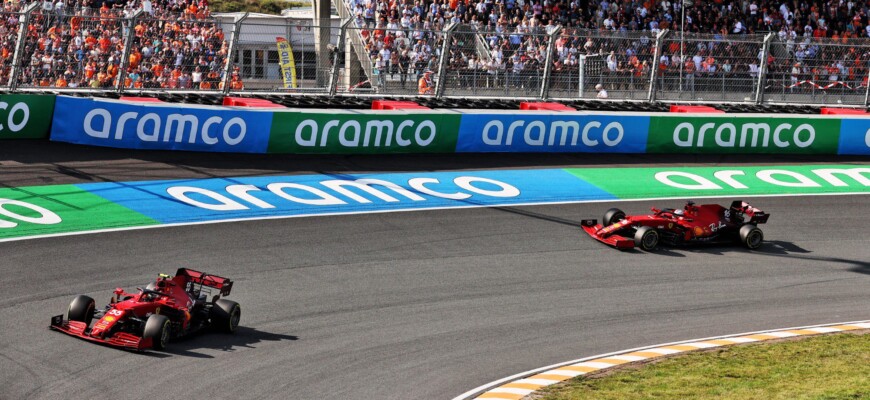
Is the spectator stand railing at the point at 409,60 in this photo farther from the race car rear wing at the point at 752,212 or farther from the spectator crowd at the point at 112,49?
the race car rear wing at the point at 752,212

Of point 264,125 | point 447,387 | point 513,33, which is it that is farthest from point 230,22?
point 447,387

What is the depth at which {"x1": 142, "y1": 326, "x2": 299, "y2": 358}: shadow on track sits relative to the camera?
11633 mm

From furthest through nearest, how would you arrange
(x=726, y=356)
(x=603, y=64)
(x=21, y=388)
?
(x=603, y=64)
(x=726, y=356)
(x=21, y=388)

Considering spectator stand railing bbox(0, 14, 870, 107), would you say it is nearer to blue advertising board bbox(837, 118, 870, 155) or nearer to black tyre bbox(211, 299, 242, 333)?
blue advertising board bbox(837, 118, 870, 155)

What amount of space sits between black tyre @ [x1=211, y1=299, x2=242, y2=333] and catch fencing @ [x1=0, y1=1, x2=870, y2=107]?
8.82 metres

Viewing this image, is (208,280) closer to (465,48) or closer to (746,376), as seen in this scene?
(746,376)

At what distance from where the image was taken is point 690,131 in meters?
23.9

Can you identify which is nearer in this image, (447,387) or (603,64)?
(447,387)

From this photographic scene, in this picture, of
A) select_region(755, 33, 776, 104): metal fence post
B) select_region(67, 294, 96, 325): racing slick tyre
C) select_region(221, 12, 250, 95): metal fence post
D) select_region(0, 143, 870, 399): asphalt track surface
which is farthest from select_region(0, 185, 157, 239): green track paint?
select_region(755, 33, 776, 104): metal fence post

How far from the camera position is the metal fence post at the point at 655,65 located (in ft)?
77.9

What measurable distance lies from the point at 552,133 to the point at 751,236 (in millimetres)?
6152

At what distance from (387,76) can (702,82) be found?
7.00 meters

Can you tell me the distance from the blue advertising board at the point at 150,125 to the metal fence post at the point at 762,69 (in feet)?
36.9

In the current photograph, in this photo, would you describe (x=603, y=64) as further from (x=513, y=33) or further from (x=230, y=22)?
(x=230, y=22)
